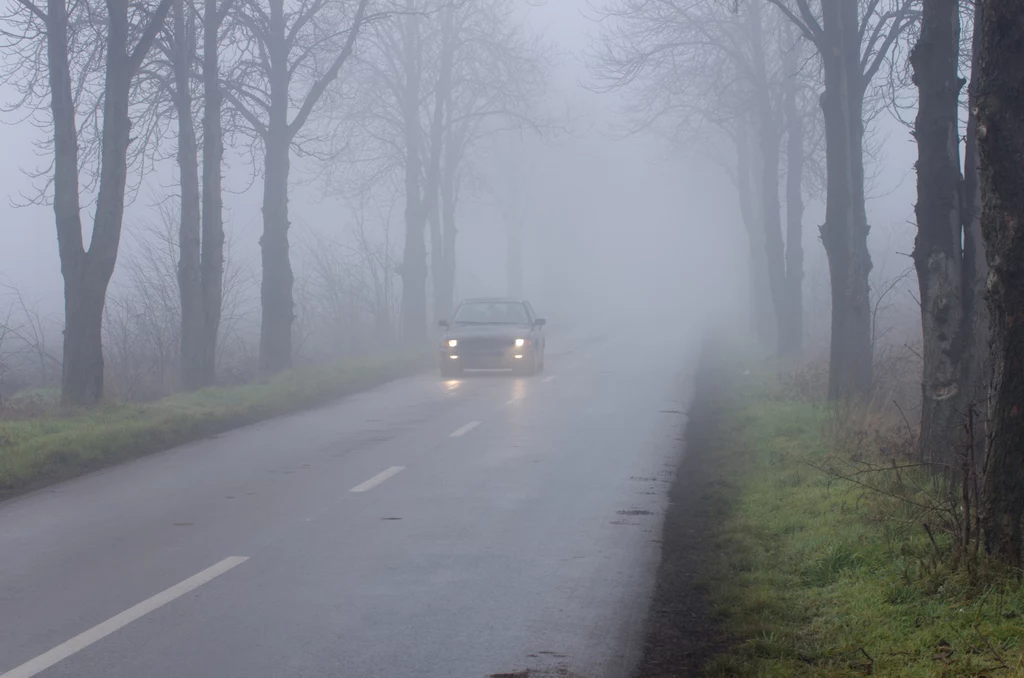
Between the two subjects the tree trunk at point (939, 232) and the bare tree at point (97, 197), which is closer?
the tree trunk at point (939, 232)

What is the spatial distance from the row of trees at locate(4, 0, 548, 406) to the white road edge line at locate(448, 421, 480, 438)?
Answer: 543 cm

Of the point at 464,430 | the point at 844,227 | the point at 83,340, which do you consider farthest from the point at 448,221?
the point at 464,430

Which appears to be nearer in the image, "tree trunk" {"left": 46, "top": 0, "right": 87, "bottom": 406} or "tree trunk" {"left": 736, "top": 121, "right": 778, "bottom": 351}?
"tree trunk" {"left": 46, "top": 0, "right": 87, "bottom": 406}

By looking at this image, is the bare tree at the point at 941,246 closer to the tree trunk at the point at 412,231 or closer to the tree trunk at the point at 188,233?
the tree trunk at the point at 188,233

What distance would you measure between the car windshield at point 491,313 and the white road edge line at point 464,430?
9.23 meters

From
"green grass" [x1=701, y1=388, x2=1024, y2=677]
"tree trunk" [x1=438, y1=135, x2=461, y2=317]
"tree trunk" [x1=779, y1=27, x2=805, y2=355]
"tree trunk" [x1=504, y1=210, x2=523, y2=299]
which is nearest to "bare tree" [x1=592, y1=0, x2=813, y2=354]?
"tree trunk" [x1=779, y1=27, x2=805, y2=355]

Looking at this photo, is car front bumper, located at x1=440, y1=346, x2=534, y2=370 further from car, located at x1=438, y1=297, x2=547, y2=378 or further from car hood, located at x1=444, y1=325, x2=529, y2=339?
car hood, located at x1=444, y1=325, x2=529, y2=339

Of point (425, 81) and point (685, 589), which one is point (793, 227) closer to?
point (425, 81)

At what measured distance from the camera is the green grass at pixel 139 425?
10898 mm

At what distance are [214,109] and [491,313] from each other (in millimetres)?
8057

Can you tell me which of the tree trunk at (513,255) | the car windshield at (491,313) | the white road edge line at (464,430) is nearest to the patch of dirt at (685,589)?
the white road edge line at (464,430)

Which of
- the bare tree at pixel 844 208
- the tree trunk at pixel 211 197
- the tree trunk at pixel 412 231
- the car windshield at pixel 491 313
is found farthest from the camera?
the tree trunk at pixel 412 231

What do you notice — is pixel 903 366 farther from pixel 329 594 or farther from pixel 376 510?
pixel 329 594

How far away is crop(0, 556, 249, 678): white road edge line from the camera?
5.12m
